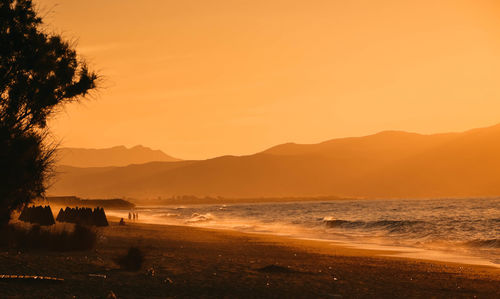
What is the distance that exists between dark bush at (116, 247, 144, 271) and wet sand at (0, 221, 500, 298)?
0.90 ft

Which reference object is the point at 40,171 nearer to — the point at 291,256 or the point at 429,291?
the point at 429,291

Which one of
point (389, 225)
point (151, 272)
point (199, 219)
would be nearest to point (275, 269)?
point (151, 272)

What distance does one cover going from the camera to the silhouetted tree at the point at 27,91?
45.2 feet

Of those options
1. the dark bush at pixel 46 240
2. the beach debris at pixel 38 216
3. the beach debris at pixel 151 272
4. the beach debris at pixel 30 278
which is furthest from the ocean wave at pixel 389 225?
the beach debris at pixel 30 278

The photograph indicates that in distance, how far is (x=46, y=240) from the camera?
1919 cm

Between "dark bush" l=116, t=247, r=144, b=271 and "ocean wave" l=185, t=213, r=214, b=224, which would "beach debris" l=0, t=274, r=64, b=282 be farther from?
"ocean wave" l=185, t=213, r=214, b=224

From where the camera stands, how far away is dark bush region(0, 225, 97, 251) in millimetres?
18267

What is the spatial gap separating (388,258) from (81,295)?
50.7 feet

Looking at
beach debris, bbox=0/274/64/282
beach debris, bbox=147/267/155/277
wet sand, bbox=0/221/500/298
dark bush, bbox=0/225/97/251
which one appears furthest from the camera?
dark bush, bbox=0/225/97/251

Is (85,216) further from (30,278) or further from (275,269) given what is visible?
(30,278)

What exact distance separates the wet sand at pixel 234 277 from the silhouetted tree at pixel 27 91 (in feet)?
7.29

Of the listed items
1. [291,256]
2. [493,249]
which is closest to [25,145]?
[291,256]

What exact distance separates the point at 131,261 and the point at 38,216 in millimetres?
12602

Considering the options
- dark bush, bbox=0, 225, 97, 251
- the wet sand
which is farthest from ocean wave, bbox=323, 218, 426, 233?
dark bush, bbox=0, 225, 97, 251
